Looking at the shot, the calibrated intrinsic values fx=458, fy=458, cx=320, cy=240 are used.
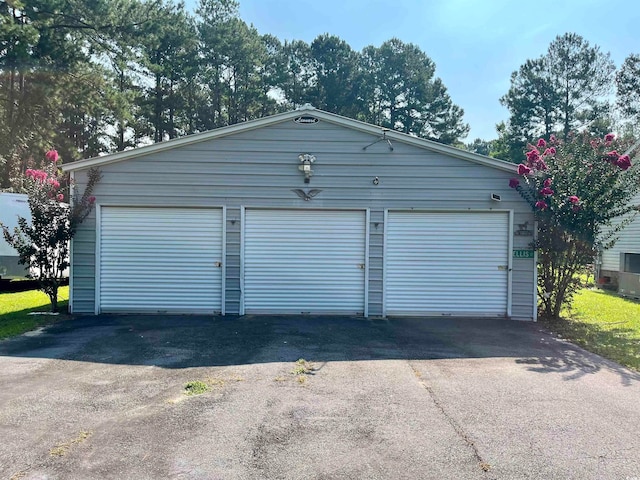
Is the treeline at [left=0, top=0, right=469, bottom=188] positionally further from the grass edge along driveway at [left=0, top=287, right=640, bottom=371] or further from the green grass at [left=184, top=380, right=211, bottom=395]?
the green grass at [left=184, top=380, right=211, bottom=395]

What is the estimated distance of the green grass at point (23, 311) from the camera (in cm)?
774

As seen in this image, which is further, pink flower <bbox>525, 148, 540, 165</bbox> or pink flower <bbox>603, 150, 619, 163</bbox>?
pink flower <bbox>525, 148, 540, 165</bbox>

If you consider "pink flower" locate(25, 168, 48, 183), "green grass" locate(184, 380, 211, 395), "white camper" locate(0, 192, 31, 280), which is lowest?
"green grass" locate(184, 380, 211, 395)

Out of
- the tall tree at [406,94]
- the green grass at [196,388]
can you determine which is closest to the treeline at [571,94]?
the tall tree at [406,94]

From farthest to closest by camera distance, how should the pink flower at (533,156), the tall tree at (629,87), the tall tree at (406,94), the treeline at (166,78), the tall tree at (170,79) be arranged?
the tall tree at (406,94)
the tall tree at (629,87)
the tall tree at (170,79)
the treeline at (166,78)
the pink flower at (533,156)

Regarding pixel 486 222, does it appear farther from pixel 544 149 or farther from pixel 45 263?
pixel 45 263

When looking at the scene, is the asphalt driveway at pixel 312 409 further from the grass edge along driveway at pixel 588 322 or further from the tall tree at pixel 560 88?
the tall tree at pixel 560 88

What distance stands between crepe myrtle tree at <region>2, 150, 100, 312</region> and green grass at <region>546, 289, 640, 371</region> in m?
9.26

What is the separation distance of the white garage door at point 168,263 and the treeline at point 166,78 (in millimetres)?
9215

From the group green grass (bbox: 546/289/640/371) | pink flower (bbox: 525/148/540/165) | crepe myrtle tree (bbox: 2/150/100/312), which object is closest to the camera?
green grass (bbox: 546/289/640/371)

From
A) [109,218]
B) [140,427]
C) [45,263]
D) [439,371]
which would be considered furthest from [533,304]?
[45,263]

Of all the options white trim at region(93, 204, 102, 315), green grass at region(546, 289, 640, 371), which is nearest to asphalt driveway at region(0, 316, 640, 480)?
green grass at region(546, 289, 640, 371)

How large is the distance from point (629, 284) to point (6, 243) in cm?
1718

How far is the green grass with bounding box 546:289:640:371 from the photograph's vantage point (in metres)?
6.77
